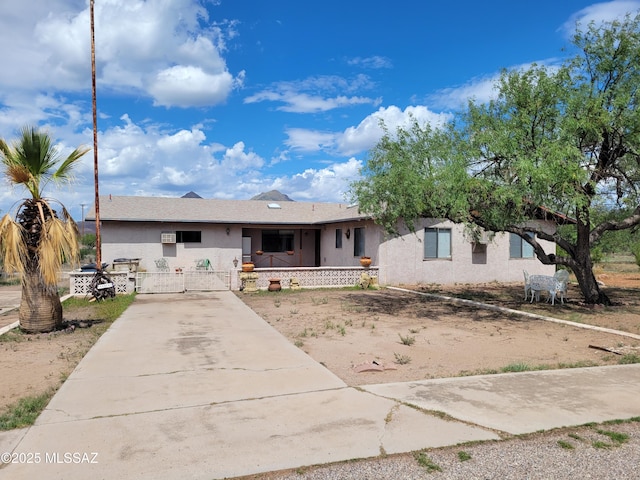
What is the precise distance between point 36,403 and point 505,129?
1032cm

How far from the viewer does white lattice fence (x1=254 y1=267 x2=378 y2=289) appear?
58.4 ft

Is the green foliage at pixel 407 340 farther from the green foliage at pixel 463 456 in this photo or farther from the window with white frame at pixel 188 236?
the window with white frame at pixel 188 236

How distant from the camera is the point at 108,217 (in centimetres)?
1992

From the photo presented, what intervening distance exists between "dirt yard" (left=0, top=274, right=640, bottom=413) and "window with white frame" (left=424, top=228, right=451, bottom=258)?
4870 mm

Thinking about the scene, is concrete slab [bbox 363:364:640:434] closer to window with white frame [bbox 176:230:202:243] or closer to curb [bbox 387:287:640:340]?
curb [bbox 387:287:640:340]

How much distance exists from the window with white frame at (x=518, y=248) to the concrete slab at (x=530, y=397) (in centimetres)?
1479

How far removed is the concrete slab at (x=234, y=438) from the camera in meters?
3.63

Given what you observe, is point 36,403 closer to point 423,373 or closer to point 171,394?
point 171,394

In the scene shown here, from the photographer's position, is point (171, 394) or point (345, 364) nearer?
point (171, 394)

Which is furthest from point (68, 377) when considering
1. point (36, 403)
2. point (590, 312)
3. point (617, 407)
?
point (590, 312)

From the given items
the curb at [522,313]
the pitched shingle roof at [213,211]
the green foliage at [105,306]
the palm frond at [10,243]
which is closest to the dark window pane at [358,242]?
the pitched shingle roof at [213,211]

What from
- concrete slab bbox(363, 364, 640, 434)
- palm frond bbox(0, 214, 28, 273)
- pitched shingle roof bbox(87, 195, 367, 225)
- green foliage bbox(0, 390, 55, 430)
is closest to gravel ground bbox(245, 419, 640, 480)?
concrete slab bbox(363, 364, 640, 434)

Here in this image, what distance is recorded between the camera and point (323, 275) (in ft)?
60.4

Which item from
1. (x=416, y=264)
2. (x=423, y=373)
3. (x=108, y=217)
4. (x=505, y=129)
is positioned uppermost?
(x=505, y=129)
